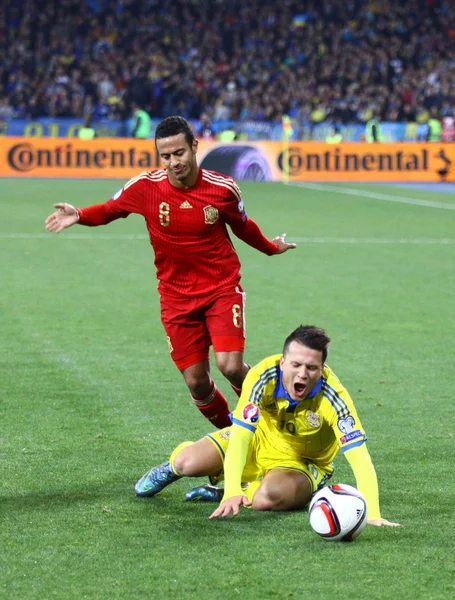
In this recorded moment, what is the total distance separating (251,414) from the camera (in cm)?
486

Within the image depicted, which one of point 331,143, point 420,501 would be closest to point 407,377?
point 420,501

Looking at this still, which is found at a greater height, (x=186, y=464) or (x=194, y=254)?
(x=194, y=254)

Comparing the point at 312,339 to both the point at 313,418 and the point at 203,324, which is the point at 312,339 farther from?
the point at 203,324

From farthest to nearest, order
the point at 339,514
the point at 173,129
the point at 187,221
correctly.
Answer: the point at 187,221 → the point at 173,129 → the point at 339,514

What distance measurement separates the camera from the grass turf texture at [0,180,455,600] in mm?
4238


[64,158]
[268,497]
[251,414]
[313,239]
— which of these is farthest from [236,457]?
[64,158]

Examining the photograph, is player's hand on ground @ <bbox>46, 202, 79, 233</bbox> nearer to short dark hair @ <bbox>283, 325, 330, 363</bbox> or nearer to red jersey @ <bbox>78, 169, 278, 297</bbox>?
red jersey @ <bbox>78, 169, 278, 297</bbox>

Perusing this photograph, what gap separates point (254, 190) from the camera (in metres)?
25.3

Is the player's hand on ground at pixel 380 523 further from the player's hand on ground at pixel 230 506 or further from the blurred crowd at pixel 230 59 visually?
the blurred crowd at pixel 230 59

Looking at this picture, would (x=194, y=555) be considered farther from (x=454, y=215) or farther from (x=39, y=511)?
(x=454, y=215)

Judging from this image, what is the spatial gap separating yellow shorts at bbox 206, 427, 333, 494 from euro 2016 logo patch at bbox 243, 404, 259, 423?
1.52ft

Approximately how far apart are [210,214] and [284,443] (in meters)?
1.30

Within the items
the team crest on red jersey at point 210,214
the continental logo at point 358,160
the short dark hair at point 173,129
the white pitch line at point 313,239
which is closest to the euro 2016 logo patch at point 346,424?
the team crest on red jersey at point 210,214

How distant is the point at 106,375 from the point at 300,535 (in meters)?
3.64
